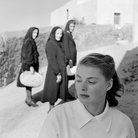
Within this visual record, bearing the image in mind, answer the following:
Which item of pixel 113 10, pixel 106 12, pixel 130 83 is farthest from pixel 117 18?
pixel 130 83

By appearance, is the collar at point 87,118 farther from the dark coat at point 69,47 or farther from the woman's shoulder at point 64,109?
the dark coat at point 69,47

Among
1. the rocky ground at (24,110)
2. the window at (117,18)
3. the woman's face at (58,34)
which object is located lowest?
the rocky ground at (24,110)

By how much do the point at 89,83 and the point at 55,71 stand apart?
2426mm

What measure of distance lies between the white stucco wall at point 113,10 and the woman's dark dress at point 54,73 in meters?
2.48

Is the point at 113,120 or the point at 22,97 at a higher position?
the point at 113,120

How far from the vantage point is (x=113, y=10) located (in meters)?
6.33

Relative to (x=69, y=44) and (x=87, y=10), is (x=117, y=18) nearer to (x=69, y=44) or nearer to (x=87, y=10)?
(x=87, y=10)

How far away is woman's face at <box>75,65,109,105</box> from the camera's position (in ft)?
3.23

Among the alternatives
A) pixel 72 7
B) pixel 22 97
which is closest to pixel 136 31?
pixel 22 97

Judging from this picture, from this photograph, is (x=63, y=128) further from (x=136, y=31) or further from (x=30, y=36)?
(x=136, y=31)

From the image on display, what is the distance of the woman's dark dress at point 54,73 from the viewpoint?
11.1 feet

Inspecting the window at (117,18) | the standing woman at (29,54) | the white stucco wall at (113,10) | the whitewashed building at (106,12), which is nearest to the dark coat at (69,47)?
the standing woman at (29,54)

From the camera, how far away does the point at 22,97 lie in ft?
11.9

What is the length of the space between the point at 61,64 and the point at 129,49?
2.22 metres
